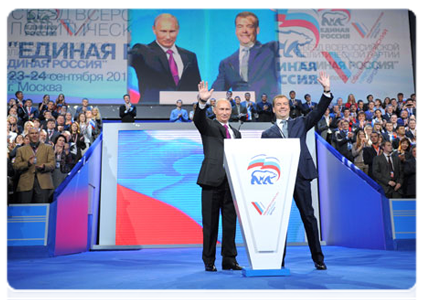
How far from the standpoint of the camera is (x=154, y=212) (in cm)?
756

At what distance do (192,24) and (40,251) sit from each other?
434 inches

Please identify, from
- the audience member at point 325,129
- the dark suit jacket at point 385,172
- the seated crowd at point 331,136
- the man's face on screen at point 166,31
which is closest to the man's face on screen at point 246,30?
the man's face on screen at point 166,31

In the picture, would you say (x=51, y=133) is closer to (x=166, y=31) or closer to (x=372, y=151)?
(x=372, y=151)

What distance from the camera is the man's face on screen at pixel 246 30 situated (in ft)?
48.4

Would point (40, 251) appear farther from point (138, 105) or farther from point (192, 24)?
point (192, 24)

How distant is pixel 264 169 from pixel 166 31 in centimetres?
1250

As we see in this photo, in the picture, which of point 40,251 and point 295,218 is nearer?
point 40,251

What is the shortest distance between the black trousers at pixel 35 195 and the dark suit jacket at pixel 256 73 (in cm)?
893

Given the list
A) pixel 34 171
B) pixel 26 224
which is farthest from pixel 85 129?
pixel 26 224

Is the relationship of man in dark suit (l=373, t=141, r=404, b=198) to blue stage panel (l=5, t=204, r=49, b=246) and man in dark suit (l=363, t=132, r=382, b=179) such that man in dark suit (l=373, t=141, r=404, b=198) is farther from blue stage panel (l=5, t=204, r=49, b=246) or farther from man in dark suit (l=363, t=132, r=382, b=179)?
blue stage panel (l=5, t=204, r=49, b=246)

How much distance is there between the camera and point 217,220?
12.1 feet

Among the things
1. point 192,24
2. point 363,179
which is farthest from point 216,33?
point 363,179

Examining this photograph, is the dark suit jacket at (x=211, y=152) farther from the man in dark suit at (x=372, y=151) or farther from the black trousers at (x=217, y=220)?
the man in dark suit at (x=372, y=151)

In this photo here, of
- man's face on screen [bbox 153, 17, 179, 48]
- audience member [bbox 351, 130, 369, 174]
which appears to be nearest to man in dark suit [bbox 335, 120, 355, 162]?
audience member [bbox 351, 130, 369, 174]
